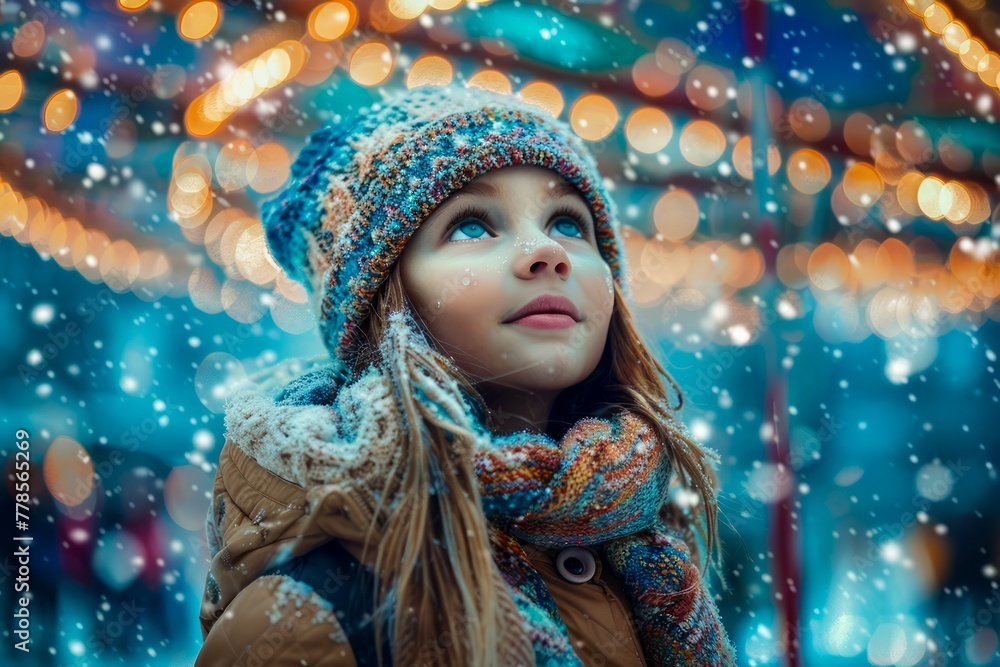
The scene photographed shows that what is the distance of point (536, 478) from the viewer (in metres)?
0.62

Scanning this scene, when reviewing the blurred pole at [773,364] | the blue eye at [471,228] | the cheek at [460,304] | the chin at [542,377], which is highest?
the blue eye at [471,228]

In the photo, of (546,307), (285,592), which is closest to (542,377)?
(546,307)

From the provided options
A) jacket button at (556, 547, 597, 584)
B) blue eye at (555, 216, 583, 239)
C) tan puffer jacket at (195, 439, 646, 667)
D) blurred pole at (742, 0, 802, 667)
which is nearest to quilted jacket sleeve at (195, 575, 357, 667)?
tan puffer jacket at (195, 439, 646, 667)

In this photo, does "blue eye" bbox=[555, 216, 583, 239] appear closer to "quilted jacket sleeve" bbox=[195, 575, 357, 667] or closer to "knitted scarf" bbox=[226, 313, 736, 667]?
"knitted scarf" bbox=[226, 313, 736, 667]

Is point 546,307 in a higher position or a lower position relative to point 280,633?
higher

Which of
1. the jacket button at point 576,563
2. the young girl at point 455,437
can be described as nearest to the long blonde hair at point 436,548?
the young girl at point 455,437

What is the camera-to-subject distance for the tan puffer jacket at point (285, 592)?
571 millimetres

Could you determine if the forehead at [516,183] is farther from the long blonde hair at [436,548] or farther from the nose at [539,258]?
the long blonde hair at [436,548]

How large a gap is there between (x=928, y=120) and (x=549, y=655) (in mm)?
1359

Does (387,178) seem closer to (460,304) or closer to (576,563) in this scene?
(460,304)

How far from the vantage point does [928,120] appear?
138 cm

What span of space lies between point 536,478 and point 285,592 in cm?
24

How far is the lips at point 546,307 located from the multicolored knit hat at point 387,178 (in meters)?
0.14

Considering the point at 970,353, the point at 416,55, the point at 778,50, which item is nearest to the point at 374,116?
the point at 416,55
